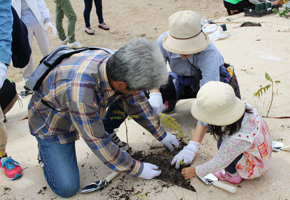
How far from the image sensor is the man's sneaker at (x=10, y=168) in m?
2.32

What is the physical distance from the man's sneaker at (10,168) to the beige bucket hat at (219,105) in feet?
6.32

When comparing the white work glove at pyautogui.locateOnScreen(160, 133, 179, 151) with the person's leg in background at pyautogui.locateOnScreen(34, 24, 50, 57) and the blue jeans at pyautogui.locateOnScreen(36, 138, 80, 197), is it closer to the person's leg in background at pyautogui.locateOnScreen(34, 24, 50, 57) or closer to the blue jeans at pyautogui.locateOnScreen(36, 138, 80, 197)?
the blue jeans at pyautogui.locateOnScreen(36, 138, 80, 197)

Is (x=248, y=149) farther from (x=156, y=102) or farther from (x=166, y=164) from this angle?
(x=156, y=102)

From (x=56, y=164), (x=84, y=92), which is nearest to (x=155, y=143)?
(x=56, y=164)

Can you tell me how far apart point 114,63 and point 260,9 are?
6.76 metres

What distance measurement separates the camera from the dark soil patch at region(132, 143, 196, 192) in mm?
2079

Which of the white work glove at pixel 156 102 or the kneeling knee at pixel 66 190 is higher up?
the white work glove at pixel 156 102

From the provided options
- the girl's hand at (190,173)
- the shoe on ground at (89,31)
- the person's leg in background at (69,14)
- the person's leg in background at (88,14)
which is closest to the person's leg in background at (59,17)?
the person's leg in background at (69,14)

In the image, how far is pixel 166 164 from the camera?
228cm

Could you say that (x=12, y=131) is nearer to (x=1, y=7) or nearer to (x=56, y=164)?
(x=56, y=164)

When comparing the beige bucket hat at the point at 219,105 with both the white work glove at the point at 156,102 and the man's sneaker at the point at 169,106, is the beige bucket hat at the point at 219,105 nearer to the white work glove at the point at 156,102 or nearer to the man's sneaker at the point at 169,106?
the white work glove at the point at 156,102

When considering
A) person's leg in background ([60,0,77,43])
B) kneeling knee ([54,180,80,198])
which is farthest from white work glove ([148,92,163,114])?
person's leg in background ([60,0,77,43])

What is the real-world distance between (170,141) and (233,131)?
0.88 metres

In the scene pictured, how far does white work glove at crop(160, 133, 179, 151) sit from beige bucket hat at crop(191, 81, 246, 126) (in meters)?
0.83
